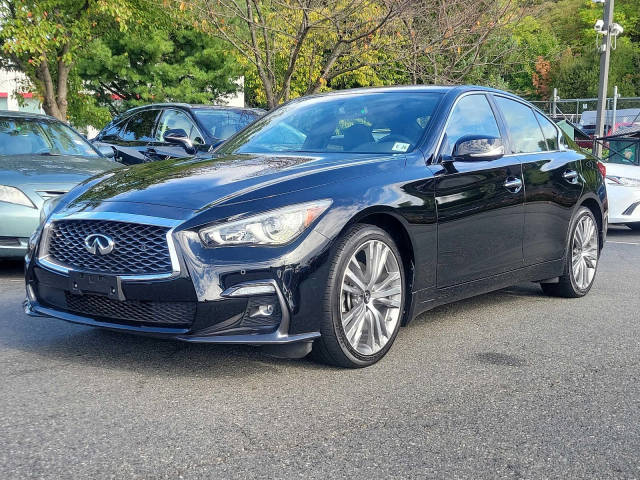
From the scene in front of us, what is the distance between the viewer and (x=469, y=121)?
575 centimetres

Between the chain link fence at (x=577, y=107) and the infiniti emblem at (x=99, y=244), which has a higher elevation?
the infiniti emblem at (x=99, y=244)

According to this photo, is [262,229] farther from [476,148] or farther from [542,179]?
[542,179]

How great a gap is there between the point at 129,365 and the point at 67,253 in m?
0.67

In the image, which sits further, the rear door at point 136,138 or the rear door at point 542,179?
the rear door at point 136,138

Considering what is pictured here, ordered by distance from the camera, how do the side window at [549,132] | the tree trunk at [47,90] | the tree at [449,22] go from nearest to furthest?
the side window at [549,132]
the tree at [449,22]
the tree trunk at [47,90]

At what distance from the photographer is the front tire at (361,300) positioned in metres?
4.37

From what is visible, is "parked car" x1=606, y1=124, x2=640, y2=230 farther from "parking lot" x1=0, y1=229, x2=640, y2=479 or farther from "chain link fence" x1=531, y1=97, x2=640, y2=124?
"chain link fence" x1=531, y1=97, x2=640, y2=124

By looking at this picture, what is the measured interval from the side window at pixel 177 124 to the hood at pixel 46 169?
229cm

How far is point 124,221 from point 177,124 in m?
7.06

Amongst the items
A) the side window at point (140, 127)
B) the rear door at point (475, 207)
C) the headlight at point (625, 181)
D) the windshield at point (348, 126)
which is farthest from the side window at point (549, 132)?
the side window at point (140, 127)

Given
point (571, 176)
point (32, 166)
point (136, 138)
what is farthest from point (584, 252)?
point (136, 138)

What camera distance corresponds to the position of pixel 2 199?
24.2ft

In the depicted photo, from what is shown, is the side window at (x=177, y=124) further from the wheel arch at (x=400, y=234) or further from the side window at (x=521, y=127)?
the wheel arch at (x=400, y=234)

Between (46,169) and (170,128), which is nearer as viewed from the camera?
(46,169)
